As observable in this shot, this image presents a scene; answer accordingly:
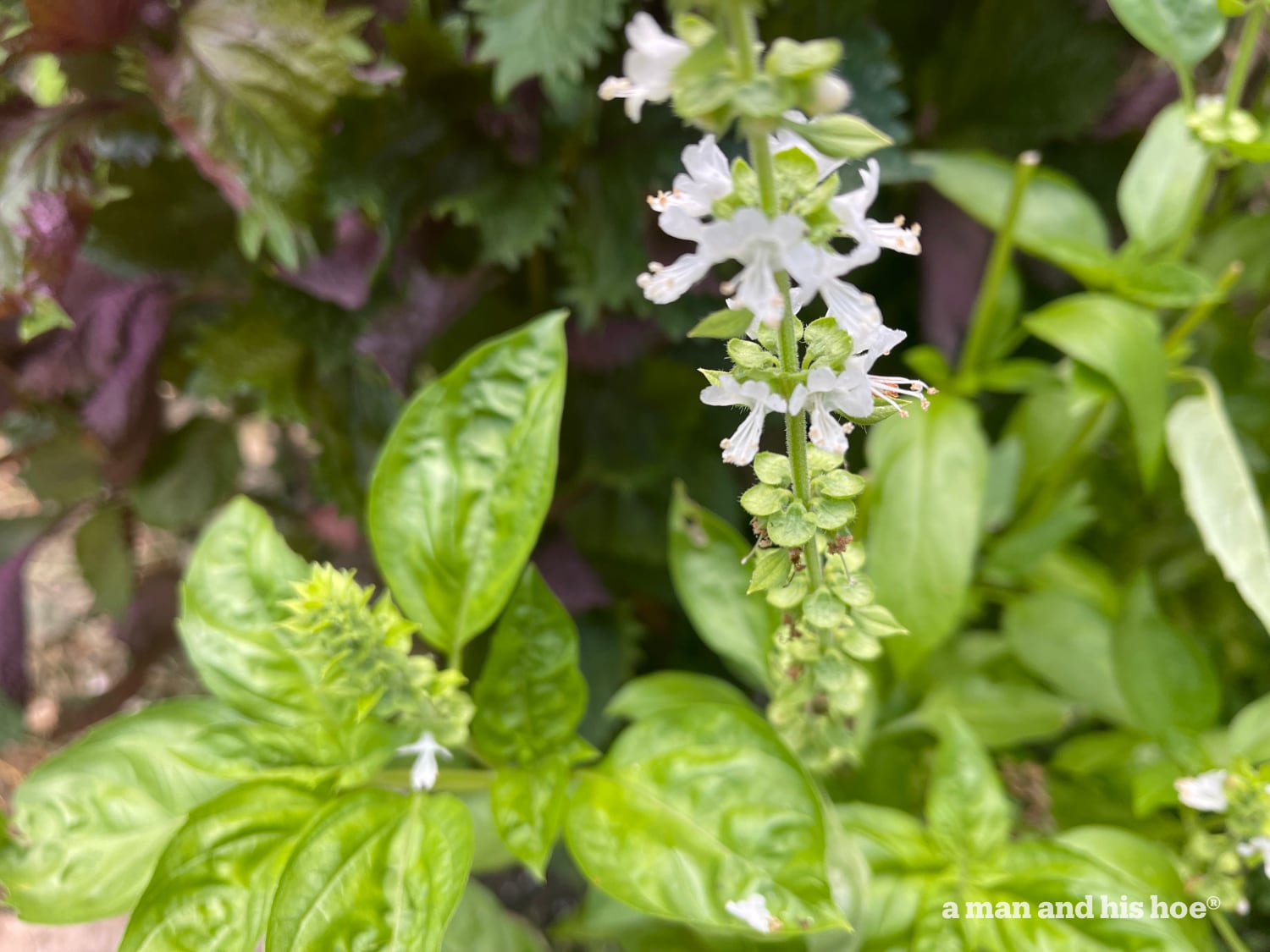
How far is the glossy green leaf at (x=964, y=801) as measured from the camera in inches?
19.5

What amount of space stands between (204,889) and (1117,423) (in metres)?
0.69

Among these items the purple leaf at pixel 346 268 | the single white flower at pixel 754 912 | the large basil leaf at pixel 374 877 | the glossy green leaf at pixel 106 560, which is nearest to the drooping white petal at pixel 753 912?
the single white flower at pixel 754 912

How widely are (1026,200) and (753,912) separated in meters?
0.52

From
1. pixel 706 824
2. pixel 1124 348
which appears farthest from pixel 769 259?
pixel 1124 348

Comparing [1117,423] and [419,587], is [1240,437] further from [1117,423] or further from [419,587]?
[419,587]

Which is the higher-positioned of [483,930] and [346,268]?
[346,268]

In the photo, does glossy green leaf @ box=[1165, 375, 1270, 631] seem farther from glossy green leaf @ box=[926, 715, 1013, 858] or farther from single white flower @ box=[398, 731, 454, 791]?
single white flower @ box=[398, 731, 454, 791]

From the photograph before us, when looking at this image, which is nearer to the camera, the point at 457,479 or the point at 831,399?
the point at 831,399

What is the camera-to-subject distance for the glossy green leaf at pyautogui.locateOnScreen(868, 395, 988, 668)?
1.82 ft

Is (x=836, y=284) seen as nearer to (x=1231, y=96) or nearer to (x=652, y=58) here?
(x=652, y=58)

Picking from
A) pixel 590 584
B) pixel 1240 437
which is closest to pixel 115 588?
pixel 590 584

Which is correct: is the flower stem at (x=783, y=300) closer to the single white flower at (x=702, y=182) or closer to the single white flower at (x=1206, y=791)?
the single white flower at (x=702, y=182)

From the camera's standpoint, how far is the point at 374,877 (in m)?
0.40

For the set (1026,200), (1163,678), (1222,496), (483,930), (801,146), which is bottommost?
(483,930)
